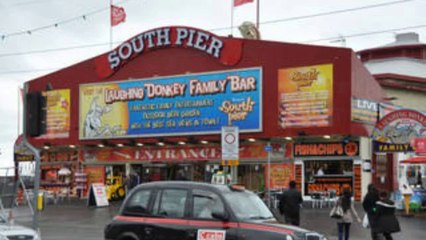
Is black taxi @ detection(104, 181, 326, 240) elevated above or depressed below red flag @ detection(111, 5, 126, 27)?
below

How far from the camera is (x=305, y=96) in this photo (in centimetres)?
3334

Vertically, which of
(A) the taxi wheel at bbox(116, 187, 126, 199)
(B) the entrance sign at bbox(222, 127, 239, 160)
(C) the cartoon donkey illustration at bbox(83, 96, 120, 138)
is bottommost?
(A) the taxi wheel at bbox(116, 187, 126, 199)

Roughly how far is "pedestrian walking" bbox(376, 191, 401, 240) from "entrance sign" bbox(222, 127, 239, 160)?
387cm

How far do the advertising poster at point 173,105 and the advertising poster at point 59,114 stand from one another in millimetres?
1455

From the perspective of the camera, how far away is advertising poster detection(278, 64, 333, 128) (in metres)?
32.7

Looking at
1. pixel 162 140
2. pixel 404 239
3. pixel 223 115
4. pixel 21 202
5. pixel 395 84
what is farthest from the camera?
pixel 395 84

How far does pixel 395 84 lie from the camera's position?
42625 mm

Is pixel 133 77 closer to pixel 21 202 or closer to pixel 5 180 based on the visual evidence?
pixel 21 202

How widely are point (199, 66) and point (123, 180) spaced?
8.83 metres

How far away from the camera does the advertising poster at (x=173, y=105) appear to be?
3531 centimetres

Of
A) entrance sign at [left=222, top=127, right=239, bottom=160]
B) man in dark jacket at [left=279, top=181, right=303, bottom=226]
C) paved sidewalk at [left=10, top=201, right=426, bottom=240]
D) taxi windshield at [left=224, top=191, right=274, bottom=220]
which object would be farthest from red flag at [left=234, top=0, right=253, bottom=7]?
taxi windshield at [left=224, top=191, right=274, bottom=220]

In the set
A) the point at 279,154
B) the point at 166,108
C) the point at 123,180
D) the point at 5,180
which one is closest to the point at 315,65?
the point at 279,154

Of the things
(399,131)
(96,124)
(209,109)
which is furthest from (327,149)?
(96,124)

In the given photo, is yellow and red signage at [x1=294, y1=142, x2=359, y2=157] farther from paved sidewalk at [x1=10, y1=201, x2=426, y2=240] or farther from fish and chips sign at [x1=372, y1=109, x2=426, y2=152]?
fish and chips sign at [x1=372, y1=109, x2=426, y2=152]
